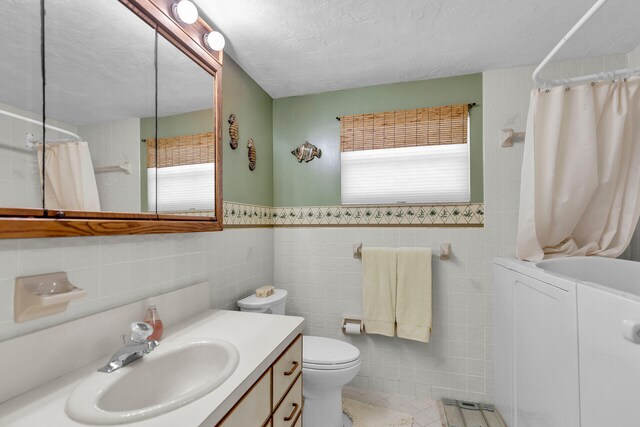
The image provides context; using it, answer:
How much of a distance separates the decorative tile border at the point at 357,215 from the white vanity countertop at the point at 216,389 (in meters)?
0.67

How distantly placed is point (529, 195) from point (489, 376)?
124cm

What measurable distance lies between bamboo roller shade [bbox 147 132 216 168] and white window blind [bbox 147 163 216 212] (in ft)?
0.08

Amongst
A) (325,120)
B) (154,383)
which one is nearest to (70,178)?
(154,383)

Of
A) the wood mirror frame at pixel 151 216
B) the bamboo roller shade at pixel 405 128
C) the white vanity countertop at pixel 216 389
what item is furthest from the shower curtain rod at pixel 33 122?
the bamboo roller shade at pixel 405 128

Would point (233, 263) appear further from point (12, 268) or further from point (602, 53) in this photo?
point (602, 53)

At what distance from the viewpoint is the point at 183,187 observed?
126 cm

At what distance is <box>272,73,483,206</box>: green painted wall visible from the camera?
2012 mm

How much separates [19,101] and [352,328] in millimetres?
2007

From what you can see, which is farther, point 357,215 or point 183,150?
point 357,215

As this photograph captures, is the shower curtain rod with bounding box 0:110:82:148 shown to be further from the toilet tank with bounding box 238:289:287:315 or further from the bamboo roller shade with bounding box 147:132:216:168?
the toilet tank with bounding box 238:289:287:315

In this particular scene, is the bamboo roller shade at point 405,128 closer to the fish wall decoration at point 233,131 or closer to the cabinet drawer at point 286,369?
the fish wall decoration at point 233,131

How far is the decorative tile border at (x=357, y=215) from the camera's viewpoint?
1935 mm

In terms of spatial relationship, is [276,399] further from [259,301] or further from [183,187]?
[183,187]

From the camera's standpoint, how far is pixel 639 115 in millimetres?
1535
